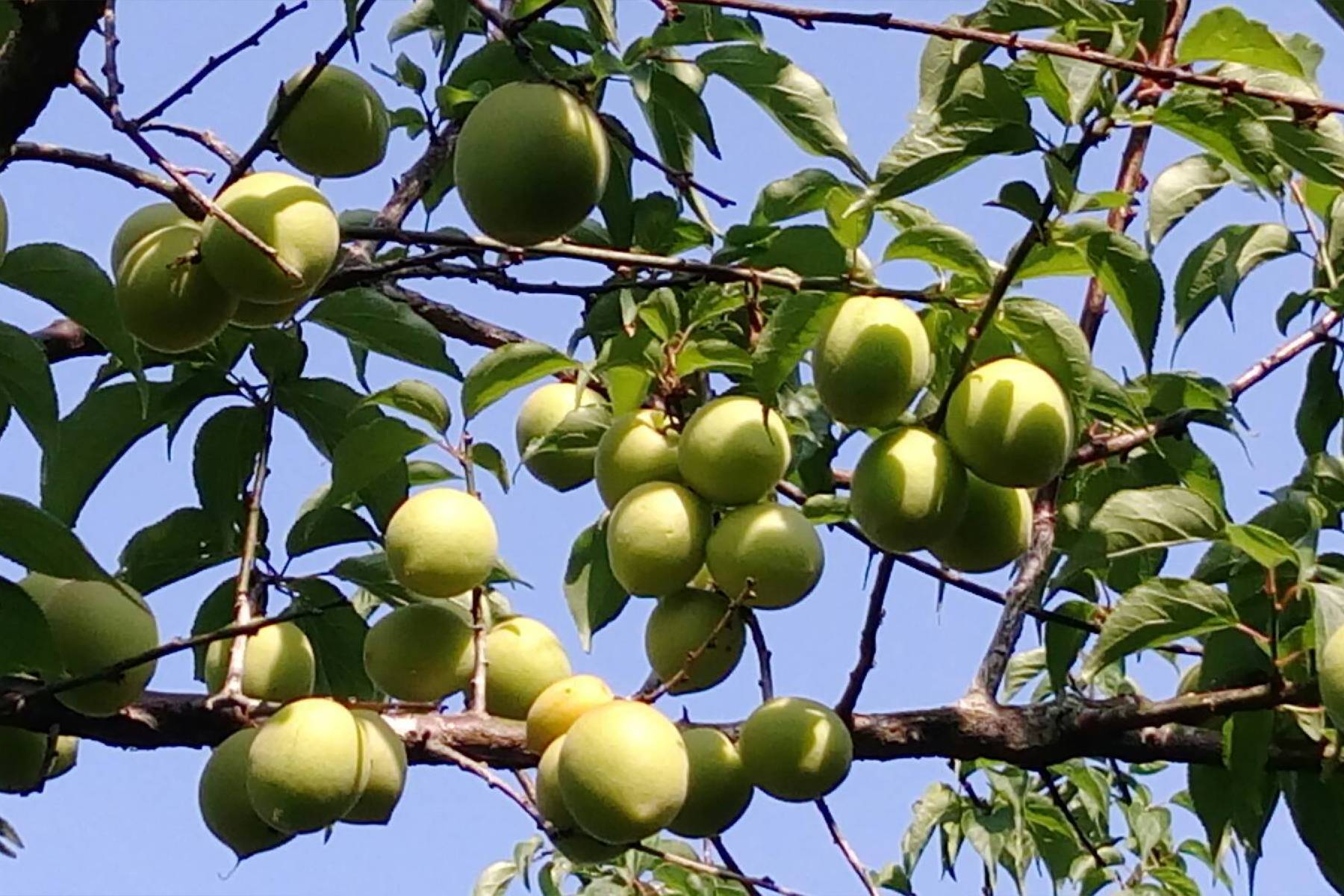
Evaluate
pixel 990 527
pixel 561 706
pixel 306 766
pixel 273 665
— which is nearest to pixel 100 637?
pixel 273 665

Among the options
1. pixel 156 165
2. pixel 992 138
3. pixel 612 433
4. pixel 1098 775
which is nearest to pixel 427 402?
pixel 612 433

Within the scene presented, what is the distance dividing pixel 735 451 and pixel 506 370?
1.10 ft

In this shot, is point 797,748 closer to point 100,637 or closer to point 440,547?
point 440,547

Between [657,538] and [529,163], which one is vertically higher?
[529,163]

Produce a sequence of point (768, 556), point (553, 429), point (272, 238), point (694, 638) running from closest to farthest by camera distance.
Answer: point (272, 238) < point (768, 556) < point (694, 638) < point (553, 429)

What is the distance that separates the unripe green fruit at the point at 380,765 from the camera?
1730 millimetres

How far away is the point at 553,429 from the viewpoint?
2.25 meters

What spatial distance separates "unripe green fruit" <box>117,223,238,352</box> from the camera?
63.4 inches

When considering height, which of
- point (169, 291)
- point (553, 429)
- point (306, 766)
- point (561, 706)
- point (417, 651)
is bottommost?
point (306, 766)

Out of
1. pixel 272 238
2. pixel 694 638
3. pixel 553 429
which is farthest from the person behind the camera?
pixel 553 429

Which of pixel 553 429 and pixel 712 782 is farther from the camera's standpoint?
pixel 553 429

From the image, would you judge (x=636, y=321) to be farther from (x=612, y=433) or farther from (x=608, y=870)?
(x=608, y=870)

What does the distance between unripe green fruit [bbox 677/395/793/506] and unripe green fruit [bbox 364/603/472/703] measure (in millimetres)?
361

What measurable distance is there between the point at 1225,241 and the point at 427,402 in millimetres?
1160
